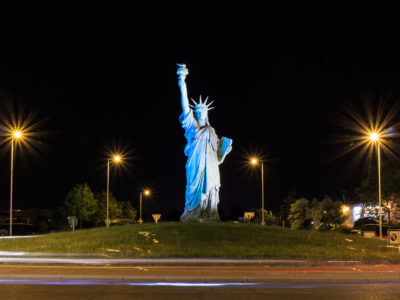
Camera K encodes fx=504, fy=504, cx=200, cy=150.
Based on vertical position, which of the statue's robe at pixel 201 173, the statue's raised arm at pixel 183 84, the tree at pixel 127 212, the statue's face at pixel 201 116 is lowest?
the tree at pixel 127 212

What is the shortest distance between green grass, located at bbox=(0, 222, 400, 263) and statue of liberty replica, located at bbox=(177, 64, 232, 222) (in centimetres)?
285

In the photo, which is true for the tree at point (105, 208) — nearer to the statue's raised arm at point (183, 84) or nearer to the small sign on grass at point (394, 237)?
the statue's raised arm at point (183, 84)

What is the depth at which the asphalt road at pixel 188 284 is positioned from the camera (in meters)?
11.8

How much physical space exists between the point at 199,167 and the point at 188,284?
21.8 meters

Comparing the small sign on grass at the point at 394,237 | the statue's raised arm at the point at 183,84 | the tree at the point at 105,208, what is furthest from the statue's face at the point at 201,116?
the tree at the point at 105,208

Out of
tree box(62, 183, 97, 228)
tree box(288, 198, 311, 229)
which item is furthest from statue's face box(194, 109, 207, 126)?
tree box(62, 183, 97, 228)

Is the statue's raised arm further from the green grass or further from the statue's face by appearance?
the green grass

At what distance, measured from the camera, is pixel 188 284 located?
13.7 m

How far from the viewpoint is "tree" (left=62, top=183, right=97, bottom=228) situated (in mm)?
69188

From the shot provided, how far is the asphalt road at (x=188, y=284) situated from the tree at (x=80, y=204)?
2028 inches

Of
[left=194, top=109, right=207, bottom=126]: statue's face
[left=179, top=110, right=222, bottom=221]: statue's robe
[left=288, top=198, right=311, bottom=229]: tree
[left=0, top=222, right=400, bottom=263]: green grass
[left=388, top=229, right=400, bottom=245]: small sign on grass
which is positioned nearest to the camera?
[left=0, top=222, right=400, bottom=263]: green grass

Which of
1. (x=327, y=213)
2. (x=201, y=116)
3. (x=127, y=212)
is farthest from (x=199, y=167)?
(x=127, y=212)

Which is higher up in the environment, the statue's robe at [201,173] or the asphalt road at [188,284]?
the statue's robe at [201,173]

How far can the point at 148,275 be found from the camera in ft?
53.6
